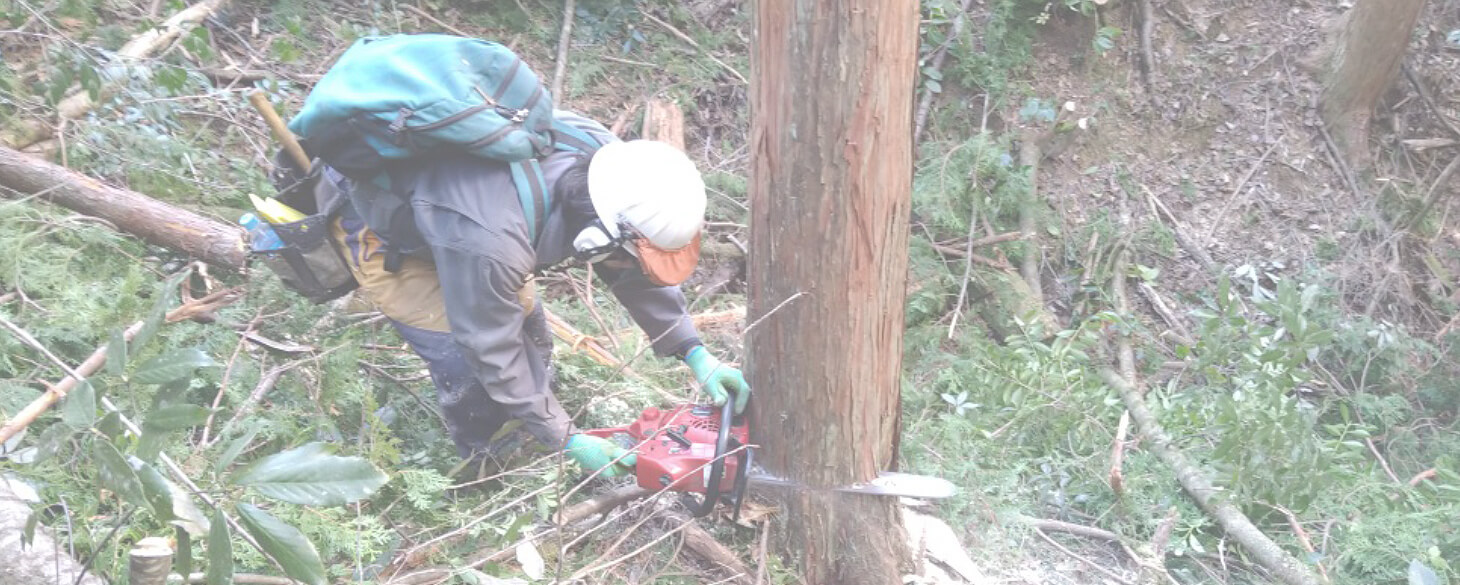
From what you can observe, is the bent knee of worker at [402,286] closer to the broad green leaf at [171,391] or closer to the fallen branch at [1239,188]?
the broad green leaf at [171,391]

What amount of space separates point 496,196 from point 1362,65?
580 centimetres

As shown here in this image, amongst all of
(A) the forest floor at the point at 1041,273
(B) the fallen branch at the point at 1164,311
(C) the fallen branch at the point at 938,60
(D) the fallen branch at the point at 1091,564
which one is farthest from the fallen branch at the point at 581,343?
(B) the fallen branch at the point at 1164,311

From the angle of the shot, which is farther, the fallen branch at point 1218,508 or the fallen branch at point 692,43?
the fallen branch at point 692,43

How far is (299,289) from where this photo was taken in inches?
126

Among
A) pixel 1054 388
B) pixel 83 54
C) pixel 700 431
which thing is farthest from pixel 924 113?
pixel 83 54

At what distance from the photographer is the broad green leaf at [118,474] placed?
134cm

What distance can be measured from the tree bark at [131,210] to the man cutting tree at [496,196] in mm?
1163

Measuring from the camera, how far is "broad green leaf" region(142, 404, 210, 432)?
4.67 feet

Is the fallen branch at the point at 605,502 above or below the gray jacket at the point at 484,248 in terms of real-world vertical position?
below

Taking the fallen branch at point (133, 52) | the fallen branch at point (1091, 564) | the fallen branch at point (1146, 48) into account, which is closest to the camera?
the fallen branch at point (1091, 564)

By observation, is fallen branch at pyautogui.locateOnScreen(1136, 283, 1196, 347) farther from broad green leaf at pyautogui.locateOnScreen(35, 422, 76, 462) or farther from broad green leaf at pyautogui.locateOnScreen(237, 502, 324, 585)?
broad green leaf at pyautogui.locateOnScreen(35, 422, 76, 462)

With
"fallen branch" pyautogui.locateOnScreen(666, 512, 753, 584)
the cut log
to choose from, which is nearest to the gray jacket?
"fallen branch" pyautogui.locateOnScreen(666, 512, 753, 584)

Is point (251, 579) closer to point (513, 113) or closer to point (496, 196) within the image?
point (496, 196)

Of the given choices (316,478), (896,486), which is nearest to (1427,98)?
(896,486)
